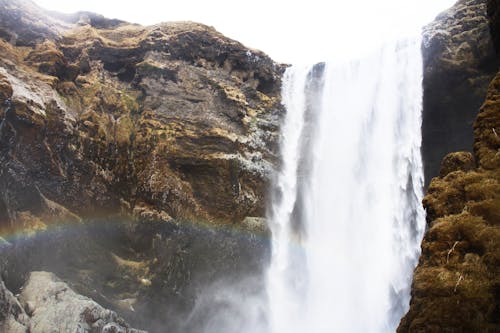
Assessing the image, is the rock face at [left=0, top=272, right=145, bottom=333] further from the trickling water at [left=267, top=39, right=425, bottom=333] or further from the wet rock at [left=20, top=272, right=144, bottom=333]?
the trickling water at [left=267, top=39, right=425, bottom=333]

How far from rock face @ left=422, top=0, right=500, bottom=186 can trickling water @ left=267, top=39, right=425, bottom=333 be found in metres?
0.97

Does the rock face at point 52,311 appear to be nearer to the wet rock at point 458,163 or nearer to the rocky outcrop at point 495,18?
the wet rock at point 458,163

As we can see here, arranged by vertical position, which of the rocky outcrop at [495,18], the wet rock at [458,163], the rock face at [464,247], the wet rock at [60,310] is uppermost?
the rocky outcrop at [495,18]

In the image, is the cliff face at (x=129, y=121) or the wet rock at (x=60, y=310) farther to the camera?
the cliff face at (x=129, y=121)

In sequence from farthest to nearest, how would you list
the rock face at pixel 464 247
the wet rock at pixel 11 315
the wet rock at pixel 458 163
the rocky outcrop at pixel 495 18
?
the wet rock at pixel 11 315, the rocky outcrop at pixel 495 18, the wet rock at pixel 458 163, the rock face at pixel 464 247

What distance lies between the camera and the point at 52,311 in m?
23.4

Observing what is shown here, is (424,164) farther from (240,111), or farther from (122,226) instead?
(122,226)

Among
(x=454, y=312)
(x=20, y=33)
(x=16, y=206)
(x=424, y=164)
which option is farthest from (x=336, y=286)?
(x=20, y=33)

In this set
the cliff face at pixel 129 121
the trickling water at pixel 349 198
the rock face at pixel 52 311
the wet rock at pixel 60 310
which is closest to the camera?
the rock face at pixel 52 311

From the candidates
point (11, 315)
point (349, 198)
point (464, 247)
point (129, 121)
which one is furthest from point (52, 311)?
point (349, 198)

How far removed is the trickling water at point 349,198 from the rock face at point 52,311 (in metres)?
12.8

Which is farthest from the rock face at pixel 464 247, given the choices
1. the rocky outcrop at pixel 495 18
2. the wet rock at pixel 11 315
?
the wet rock at pixel 11 315

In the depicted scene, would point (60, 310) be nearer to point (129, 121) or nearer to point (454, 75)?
point (129, 121)

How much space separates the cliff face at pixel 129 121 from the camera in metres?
27.4
